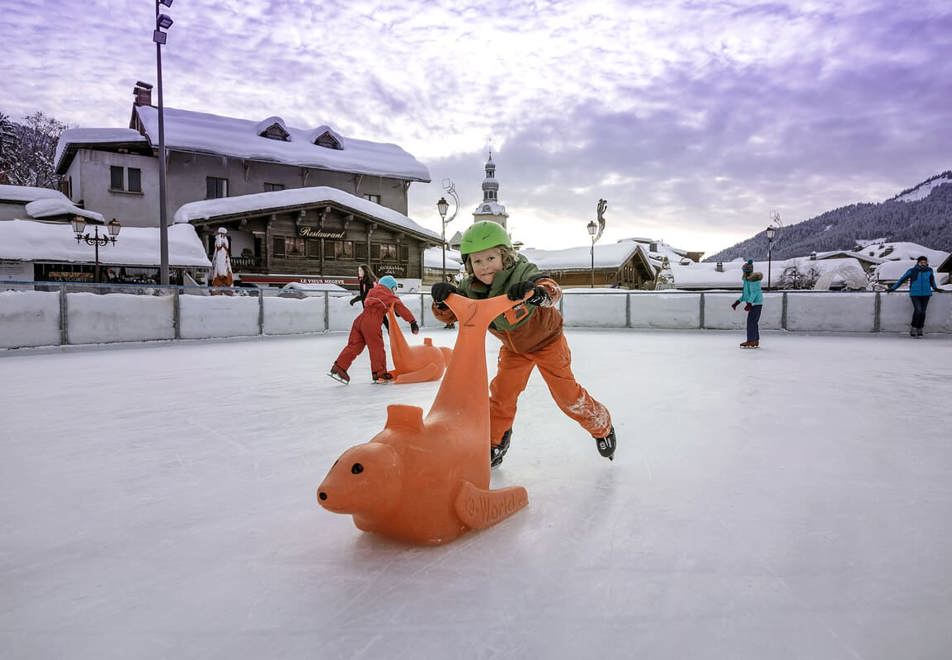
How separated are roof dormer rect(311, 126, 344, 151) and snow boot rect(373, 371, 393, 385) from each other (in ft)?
80.8

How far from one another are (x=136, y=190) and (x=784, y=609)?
26775mm

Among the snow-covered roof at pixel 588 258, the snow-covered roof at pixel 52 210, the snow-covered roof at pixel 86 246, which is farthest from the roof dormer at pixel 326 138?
the snow-covered roof at pixel 588 258

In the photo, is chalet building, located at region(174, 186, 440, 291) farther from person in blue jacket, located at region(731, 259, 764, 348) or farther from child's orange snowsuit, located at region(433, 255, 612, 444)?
child's orange snowsuit, located at region(433, 255, 612, 444)

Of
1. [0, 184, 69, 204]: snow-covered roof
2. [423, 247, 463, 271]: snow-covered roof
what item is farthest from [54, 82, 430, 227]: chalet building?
[423, 247, 463, 271]: snow-covered roof

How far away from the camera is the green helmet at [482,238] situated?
2.26m

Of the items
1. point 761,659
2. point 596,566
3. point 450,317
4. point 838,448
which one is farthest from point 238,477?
point 838,448

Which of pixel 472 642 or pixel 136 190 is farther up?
pixel 136 190

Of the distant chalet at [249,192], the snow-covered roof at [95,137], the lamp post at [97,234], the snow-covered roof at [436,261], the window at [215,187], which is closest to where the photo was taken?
the lamp post at [97,234]

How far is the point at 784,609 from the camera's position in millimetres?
1365

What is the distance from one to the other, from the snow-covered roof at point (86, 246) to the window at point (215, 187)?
4840mm

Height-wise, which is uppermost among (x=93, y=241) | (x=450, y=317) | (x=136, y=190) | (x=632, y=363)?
(x=136, y=190)

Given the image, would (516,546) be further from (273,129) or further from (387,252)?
(273,129)

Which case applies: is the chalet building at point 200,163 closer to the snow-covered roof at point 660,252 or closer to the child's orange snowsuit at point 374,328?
the child's orange snowsuit at point 374,328

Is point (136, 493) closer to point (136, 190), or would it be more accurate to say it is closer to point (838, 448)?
point (838, 448)
